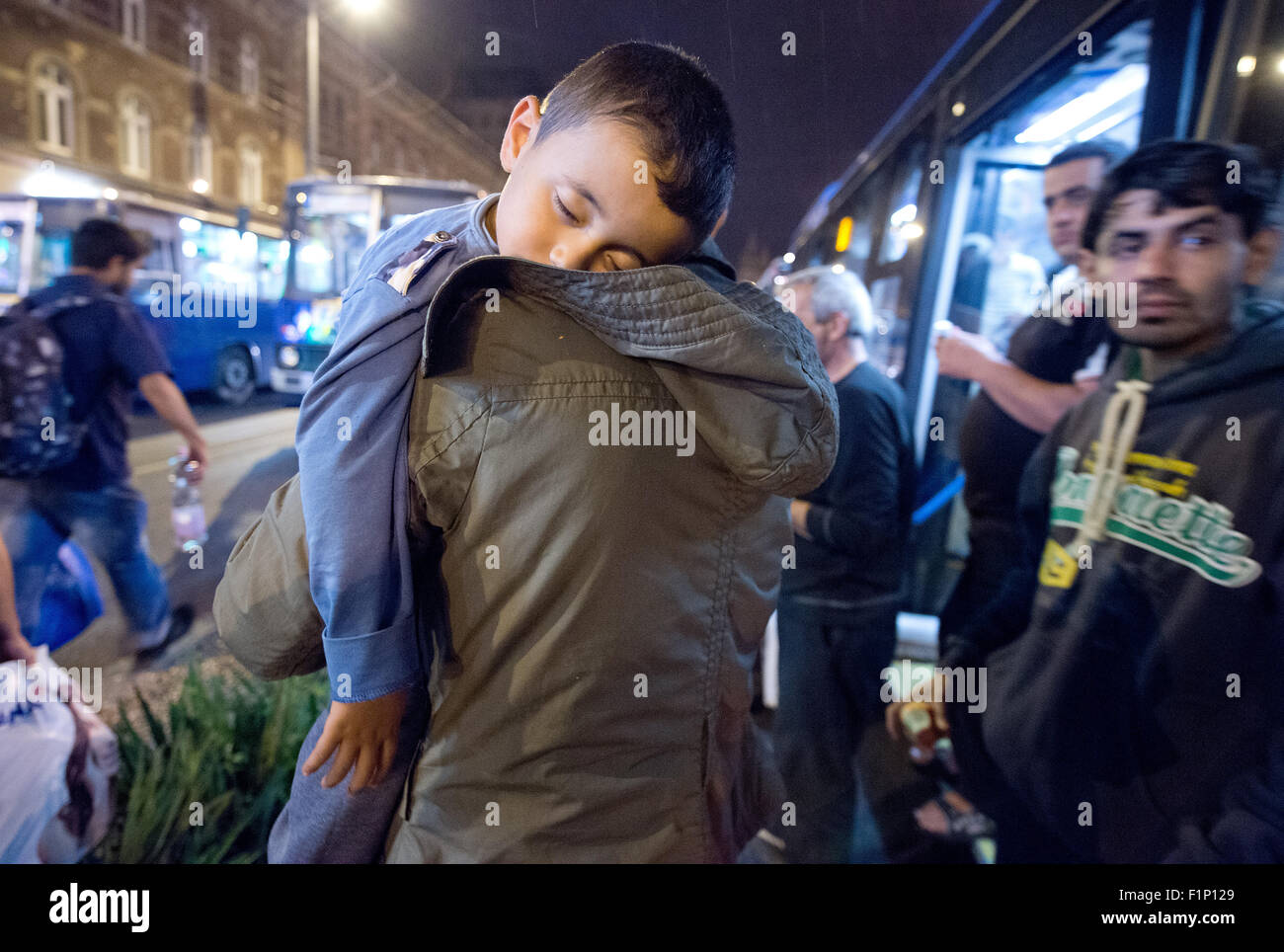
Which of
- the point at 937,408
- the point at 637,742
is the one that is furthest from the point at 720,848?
the point at 937,408

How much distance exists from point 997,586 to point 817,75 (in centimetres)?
138

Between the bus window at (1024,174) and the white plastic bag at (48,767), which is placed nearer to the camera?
the white plastic bag at (48,767)

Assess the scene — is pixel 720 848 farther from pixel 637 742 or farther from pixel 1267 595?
pixel 1267 595

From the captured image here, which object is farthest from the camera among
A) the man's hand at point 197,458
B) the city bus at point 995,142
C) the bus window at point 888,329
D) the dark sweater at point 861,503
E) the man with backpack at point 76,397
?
the bus window at point 888,329

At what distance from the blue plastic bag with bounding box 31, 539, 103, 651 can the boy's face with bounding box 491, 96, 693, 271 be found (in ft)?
5.02

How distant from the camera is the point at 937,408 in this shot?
2.79 metres

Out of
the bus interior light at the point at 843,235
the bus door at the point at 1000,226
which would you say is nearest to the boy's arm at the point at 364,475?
the bus door at the point at 1000,226

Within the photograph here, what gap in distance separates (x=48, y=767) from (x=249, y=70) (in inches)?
63.3

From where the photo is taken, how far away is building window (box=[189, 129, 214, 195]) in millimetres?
1657

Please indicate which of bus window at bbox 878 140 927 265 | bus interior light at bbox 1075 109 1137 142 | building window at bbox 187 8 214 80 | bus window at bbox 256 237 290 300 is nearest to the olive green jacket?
bus window at bbox 256 237 290 300

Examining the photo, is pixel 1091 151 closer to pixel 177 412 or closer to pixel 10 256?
pixel 177 412

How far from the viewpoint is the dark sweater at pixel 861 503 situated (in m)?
1.92

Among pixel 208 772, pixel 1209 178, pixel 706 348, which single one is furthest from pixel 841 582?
pixel 208 772

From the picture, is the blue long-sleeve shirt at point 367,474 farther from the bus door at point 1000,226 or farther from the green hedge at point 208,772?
the bus door at point 1000,226
